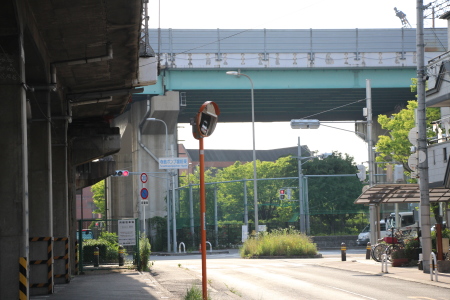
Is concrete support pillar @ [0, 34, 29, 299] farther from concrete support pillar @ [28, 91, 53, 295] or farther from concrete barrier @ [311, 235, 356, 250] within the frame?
concrete barrier @ [311, 235, 356, 250]

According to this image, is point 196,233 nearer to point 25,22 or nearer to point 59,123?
point 59,123

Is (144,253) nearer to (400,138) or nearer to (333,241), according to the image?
(400,138)

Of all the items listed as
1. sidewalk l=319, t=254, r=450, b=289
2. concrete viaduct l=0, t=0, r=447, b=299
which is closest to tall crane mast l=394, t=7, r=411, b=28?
concrete viaduct l=0, t=0, r=447, b=299

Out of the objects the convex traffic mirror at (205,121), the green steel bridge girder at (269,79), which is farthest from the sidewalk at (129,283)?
the green steel bridge girder at (269,79)

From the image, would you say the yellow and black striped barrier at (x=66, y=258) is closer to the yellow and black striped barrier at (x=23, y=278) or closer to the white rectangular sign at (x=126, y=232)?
the white rectangular sign at (x=126, y=232)

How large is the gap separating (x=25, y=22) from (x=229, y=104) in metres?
49.7

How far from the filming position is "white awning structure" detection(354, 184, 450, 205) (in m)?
29.3

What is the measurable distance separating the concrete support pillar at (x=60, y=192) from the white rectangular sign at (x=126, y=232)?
425cm

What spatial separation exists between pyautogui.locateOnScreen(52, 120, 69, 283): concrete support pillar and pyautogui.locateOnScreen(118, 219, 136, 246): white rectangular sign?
4.25 metres

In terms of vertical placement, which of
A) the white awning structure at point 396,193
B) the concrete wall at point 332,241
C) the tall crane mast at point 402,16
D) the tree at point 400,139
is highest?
the tall crane mast at point 402,16

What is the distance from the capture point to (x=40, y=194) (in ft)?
62.0

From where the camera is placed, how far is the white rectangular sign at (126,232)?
1082 inches

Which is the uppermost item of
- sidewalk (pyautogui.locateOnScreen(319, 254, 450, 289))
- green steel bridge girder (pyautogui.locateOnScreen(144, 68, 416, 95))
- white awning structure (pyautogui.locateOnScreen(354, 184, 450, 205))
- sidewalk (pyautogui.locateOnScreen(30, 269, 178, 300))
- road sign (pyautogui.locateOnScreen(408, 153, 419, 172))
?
green steel bridge girder (pyautogui.locateOnScreen(144, 68, 416, 95))

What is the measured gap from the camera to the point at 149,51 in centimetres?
2347
